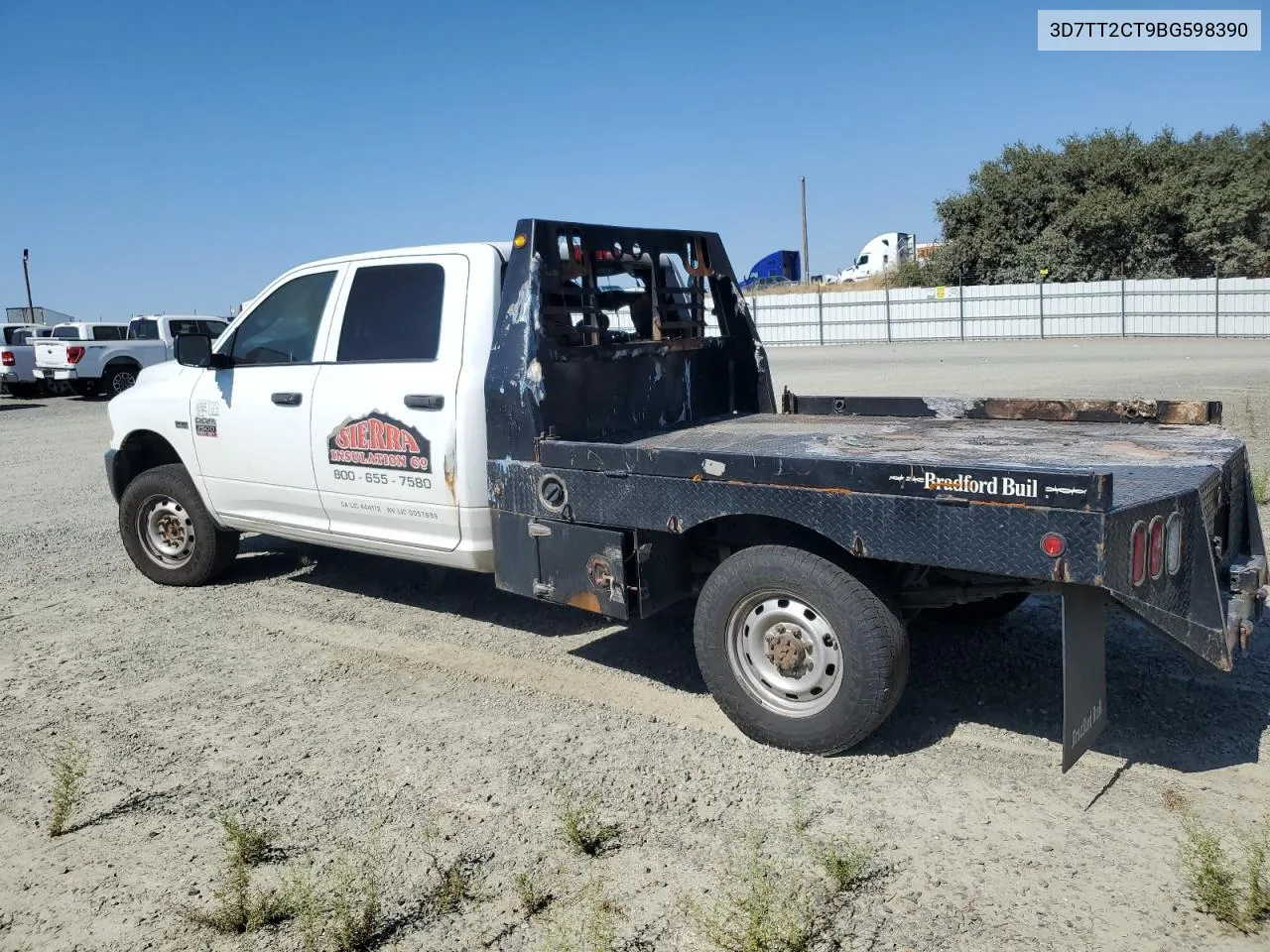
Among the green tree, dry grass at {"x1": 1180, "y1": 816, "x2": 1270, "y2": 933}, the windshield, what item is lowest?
dry grass at {"x1": 1180, "y1": 816, "x2": 1270, "y2": 933}

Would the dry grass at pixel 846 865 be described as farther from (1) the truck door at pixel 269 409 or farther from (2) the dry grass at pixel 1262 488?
(2) the dry grass at pixel 1262 488

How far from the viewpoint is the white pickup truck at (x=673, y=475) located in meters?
3.64

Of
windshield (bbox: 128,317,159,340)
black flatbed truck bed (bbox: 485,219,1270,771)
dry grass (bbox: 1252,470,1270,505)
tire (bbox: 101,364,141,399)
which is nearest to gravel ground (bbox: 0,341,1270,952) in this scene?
black flatbed truck bed (bbox: 485,219,1270,771)

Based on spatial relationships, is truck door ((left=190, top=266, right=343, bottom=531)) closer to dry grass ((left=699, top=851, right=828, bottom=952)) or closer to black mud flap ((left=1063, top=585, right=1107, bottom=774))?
dry grass ((left=699, top=851, right=828, bottom=952))

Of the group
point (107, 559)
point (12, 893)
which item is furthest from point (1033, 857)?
point (107, 559)

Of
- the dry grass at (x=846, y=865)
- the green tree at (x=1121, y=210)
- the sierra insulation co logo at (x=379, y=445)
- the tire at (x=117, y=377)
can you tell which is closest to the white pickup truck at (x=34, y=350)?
the tire at (x=117, y=377)

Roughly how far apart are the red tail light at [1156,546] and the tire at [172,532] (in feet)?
17.7

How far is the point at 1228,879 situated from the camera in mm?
3156

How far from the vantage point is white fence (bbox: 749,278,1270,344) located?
3303 centimetres

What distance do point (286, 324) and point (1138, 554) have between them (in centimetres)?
462

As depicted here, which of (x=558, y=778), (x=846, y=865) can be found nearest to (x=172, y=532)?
(x=558, y=778)

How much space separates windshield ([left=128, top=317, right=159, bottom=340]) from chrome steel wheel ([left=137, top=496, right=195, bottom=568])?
20.6 metres

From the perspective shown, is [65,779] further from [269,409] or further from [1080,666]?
[1080,666]

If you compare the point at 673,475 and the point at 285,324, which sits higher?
the point at 285,324
